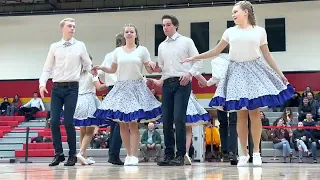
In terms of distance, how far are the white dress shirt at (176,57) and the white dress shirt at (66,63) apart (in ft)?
2.94

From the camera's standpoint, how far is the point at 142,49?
16.9 ft

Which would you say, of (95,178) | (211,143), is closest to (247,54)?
(95,178)

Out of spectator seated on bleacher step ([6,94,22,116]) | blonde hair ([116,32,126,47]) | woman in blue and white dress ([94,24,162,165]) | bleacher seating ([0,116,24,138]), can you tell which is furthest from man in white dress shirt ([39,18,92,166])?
spectator seated on bleacher step ([6,94,22,116])

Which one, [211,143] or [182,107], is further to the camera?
[211,143]

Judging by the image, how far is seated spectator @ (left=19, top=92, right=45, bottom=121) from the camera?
51.1 ft

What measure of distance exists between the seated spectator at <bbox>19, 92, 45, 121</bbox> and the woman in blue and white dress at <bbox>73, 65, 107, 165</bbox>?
33.5ft

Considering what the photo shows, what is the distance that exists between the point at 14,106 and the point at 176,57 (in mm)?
12314

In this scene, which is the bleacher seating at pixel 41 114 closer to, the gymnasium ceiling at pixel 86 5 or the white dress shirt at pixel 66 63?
the gymnasium ceiling at pixel 86 5

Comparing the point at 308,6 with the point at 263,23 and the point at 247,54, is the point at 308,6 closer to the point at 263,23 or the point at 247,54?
the point at 263,23

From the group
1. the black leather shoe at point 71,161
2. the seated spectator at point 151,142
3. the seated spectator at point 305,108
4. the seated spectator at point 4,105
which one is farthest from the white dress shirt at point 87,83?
the seated spectator at point 4,105

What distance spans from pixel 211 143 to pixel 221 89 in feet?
20.3

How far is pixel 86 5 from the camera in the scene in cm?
1780

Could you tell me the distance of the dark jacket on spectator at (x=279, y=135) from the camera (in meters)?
10.4

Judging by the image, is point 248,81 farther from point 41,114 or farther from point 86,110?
point 41,114
